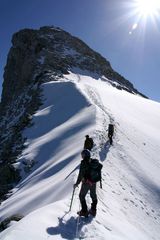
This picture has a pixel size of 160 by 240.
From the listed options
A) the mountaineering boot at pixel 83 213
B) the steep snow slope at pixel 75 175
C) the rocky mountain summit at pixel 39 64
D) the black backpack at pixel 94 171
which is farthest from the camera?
the rocky mountain summit at pixel 39 64

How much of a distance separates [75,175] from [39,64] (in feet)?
171

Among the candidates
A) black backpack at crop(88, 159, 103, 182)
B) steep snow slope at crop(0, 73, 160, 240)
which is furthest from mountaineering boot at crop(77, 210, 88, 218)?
black backpack at crop(88, 159, 103, 182)

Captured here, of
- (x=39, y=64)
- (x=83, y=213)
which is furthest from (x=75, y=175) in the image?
(x=39, y=64)

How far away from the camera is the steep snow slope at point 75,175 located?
909 cm

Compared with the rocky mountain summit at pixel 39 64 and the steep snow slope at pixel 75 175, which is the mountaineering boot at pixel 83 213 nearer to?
the steep snow slope at pixel 75 175

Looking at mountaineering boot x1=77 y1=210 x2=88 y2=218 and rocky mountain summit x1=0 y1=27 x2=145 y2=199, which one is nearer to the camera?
mountaineering boot x1=77 y1=210 x2=88 y2=218

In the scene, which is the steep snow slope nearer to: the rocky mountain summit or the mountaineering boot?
the mountaineering boot

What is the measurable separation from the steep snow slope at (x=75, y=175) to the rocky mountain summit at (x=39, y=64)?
1680 centimetres

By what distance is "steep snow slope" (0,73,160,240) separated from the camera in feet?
29.8

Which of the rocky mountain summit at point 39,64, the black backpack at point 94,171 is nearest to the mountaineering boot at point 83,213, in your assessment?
the black backpack at point 94,171

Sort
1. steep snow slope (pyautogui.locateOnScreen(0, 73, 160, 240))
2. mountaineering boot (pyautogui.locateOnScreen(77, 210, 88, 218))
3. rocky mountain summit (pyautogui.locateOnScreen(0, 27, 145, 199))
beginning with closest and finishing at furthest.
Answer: steep snow slope (pyautogui.locateOnScreen(0, 73, 160, 240)), mountaineering boot (pyautogui.locateOnScreen(77, 210, 88, 218)), rocky mountain summit (pyautogui.locateOnScreen(0, 27, 145, 199))

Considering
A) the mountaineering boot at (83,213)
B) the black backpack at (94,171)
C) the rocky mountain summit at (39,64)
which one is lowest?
the mountaineering boot at (83,213)

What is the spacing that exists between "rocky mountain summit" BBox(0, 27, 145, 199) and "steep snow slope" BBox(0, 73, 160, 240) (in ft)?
55.1

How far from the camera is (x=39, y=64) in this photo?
211ft
